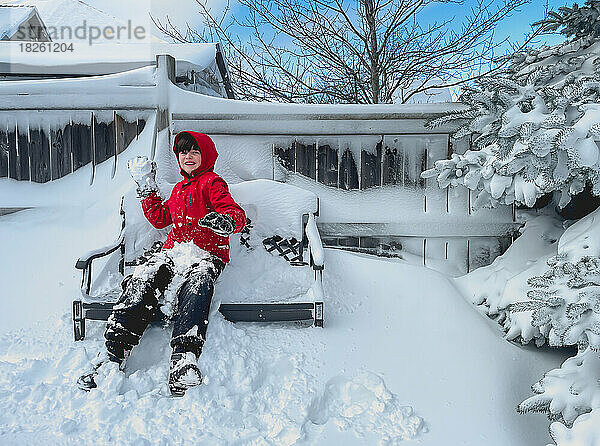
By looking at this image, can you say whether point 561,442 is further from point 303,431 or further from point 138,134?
point 138,134

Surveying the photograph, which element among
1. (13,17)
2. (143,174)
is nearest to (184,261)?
(143,174)

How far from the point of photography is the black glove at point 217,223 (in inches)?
115

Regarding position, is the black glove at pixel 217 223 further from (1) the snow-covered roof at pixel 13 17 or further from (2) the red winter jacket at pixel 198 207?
(1) the snow-covered roof at pixel 13 17

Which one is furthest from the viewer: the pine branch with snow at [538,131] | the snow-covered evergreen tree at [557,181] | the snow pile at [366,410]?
the snow pile at [366,410]

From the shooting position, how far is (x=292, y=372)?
2695 millimetres

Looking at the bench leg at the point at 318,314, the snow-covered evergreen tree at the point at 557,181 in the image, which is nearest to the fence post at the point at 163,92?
the bench leg at the point at 318,314

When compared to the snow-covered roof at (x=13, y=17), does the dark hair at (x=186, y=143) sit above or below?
below

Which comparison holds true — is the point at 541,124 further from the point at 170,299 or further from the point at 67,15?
the point at 67,15

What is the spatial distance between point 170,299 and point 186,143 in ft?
3.56

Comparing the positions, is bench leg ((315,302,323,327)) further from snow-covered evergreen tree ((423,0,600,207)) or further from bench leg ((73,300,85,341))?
bench leg ((73,300,85,341))

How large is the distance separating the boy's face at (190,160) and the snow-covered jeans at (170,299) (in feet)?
1.89

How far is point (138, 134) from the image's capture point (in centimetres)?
446

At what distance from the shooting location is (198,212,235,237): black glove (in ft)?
9.55

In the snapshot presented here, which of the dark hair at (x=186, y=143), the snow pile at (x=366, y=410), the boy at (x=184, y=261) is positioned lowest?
the snow pile at (x=366, y=410)
